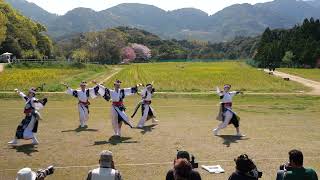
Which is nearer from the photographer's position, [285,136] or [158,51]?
[285,136]

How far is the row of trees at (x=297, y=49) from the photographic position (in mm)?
82562

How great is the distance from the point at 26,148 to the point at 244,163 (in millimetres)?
9393

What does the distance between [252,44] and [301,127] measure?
144 meters

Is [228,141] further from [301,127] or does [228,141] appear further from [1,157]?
[1,157]

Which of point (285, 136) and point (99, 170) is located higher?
point (99, 170)

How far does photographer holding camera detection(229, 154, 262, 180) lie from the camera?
6.84 metres

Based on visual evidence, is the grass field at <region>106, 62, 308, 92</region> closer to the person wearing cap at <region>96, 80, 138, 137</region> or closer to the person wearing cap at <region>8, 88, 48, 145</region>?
the person wearing cap at <region>96, 80, 138, 137</region>

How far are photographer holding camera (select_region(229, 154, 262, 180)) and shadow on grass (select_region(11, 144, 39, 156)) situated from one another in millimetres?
8391

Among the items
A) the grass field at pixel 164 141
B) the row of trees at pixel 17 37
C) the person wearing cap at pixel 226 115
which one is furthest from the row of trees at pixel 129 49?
the person wearing cap at pixel 226 115

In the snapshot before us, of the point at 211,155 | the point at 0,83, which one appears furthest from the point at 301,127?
the point at 0,83

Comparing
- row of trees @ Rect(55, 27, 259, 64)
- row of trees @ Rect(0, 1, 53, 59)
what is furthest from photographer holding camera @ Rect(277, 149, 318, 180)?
row of trees @ Rect(55, 27, 259, 64)

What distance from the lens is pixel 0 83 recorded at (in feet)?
126

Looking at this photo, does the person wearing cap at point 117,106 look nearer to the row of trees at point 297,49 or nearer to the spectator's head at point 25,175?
the spectator's head at point 25,175

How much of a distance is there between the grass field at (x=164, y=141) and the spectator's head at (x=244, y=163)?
14.5 ft
